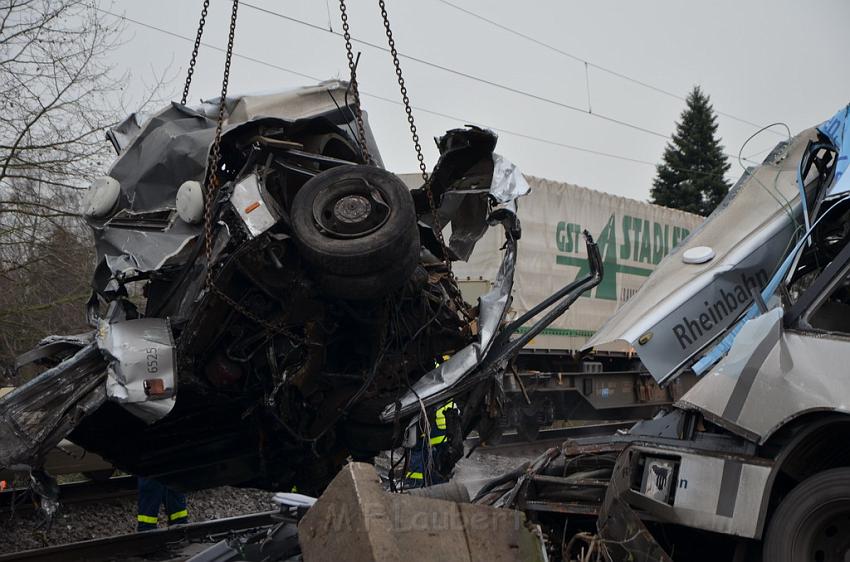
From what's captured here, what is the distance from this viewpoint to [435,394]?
16.3 feet

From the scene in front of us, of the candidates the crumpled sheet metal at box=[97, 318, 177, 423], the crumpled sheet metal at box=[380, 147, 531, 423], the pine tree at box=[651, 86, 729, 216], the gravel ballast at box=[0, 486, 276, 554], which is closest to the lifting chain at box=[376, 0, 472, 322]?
the crumpled sheet metal at box=[380, 147, 531, 423]

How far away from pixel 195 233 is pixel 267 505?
4540 mm

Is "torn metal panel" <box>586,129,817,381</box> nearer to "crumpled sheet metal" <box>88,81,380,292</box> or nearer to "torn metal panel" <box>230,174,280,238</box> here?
"torn metal panel" <box>230,174,280,238</box>

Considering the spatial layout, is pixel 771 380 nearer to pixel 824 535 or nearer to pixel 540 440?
pixel 824 535

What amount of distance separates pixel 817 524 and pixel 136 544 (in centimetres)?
503

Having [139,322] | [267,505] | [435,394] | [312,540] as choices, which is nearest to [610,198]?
[267,505]

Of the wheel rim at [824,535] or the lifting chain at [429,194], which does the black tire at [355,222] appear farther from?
the wheel rim at [824,535]

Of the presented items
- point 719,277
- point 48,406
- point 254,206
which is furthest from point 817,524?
point 48,406

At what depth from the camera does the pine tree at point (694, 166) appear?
31.2 metres

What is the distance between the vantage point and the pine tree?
3117cm

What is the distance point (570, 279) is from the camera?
13.8 meters

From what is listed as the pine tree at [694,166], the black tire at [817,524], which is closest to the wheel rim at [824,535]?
the black tire at [817,524]

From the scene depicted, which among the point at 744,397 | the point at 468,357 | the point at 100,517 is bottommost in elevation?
the point at 100,517

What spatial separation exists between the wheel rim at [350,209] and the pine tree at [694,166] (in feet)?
93.4
